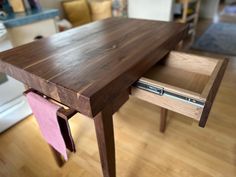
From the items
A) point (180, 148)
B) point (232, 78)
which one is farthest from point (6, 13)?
point (232, 78)

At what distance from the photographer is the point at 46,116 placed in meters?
0.83

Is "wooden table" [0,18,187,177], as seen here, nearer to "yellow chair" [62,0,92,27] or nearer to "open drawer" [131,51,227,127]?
"open drawer" [131,51,227,127]

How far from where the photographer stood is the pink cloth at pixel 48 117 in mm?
783

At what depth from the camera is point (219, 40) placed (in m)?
3.04

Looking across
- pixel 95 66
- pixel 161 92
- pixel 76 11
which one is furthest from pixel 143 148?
pixel 76 11

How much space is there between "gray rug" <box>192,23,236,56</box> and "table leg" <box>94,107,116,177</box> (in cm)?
247

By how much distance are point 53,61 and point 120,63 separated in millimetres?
299

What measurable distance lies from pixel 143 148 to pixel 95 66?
0.81 meters

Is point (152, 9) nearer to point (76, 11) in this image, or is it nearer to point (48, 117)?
point (76, 11)

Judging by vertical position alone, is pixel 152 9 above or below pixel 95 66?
below

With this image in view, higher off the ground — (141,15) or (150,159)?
(141,15)

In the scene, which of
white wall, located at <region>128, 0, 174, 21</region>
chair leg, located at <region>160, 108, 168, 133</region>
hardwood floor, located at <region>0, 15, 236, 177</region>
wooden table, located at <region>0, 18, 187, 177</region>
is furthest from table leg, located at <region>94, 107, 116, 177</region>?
white wall, located at <region>128, 0, 174, 21</region>

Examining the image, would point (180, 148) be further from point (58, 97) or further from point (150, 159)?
point (58, 97)

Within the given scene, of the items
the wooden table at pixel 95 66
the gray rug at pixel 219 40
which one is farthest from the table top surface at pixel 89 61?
the gray rug at pixel 219 40
